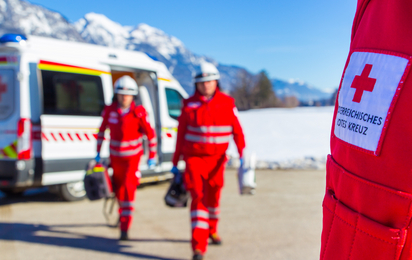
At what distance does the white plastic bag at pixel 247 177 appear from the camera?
3.85m

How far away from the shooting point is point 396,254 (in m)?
0.87

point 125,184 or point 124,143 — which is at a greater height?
point 124,143

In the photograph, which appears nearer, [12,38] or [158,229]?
[158,229]

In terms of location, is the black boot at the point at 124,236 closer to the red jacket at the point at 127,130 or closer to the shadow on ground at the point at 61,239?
the shadow on ground at the point at 61,239

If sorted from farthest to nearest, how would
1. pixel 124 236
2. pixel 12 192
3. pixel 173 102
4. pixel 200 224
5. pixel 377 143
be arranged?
pixel 173 102 → pixel 12 192 → pixel 124 236 → pixel 200 224 → pixel 377 143

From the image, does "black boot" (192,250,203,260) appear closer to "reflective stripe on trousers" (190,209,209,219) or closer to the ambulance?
"reflective stripe on trousers" (190,209,209,219)

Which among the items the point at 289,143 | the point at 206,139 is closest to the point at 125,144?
the point at 206,139

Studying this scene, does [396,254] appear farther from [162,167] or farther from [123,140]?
[162,167]

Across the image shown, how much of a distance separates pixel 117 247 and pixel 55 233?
3.42ft

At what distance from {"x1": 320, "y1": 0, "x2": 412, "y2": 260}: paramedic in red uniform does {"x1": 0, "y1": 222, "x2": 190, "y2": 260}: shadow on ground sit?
3129 millimetres

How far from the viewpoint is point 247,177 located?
386cm

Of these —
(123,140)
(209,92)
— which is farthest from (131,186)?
(209,92)

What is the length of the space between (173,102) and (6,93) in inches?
119

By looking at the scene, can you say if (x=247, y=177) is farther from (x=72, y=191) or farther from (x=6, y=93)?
(x=6, y=93)
